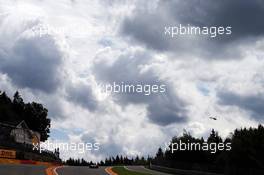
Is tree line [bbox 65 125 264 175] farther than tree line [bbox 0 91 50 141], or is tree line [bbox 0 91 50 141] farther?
tree line [bbox 0 91 50 141]

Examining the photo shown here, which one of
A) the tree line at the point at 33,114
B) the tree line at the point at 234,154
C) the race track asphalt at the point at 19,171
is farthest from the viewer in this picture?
the tree line at the point at 33,114

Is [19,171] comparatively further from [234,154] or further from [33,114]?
[33,114]

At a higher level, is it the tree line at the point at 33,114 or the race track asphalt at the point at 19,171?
the tree line at the point at 33,114

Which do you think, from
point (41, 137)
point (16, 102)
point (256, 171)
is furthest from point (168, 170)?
point (16, 102)

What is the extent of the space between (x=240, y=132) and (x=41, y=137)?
10013 cm

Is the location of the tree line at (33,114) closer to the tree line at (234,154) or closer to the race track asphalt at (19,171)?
the tree line at (234,154)

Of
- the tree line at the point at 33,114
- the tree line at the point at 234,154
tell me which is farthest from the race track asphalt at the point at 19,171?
the tree line at the point at 33,114

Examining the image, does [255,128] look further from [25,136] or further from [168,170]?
[25,136]

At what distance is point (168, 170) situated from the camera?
6044cm

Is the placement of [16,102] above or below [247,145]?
above

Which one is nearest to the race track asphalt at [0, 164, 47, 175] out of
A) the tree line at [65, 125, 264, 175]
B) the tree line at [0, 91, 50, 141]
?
the tree line at [65, 125, 264, 175]

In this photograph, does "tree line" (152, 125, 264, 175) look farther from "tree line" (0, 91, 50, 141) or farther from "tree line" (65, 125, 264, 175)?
"tree line" (0, 91, 50, 141)

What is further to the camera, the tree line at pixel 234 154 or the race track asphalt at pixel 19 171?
the tree line at pixel 234 154

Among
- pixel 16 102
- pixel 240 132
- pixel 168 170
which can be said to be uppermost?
pixel 16 102
